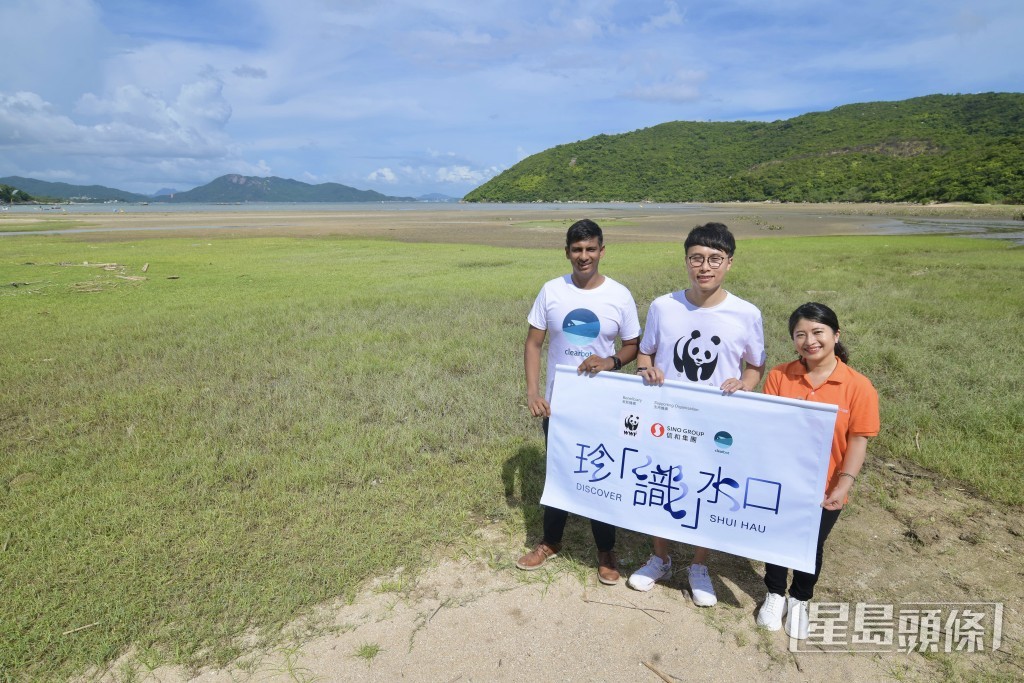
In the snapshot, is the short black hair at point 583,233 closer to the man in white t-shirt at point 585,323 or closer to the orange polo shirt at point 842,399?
the man in white t-shirt at point 585,323

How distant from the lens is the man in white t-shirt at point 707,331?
3.05 m

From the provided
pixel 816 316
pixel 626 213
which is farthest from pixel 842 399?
pixel 626 213

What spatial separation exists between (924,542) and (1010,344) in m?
6.60

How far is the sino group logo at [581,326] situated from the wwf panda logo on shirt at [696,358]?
51 cm

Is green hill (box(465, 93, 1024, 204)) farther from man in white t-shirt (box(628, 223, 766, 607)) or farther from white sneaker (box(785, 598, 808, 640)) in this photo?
white sneaker (box(785, 598, 808, 640))

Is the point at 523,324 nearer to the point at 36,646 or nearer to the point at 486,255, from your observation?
the point at 36,646

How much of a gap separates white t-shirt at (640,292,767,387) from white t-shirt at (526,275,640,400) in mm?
193

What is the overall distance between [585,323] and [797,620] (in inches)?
84.5

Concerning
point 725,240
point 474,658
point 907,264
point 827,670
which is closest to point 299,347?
point 474,658

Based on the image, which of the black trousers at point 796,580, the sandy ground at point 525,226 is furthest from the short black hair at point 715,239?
the sandy ground at point 525,226

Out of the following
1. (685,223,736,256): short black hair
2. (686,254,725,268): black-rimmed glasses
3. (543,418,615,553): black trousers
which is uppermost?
(685,223,736,256): short black hair

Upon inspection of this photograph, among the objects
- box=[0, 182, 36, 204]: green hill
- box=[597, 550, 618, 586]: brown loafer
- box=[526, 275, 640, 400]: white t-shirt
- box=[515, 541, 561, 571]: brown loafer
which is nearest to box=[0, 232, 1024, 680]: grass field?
box=[515, 541, 561, 571]: brown loafer

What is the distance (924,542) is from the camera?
3943 mm

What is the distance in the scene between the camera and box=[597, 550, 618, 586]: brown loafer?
→ 3561mm
